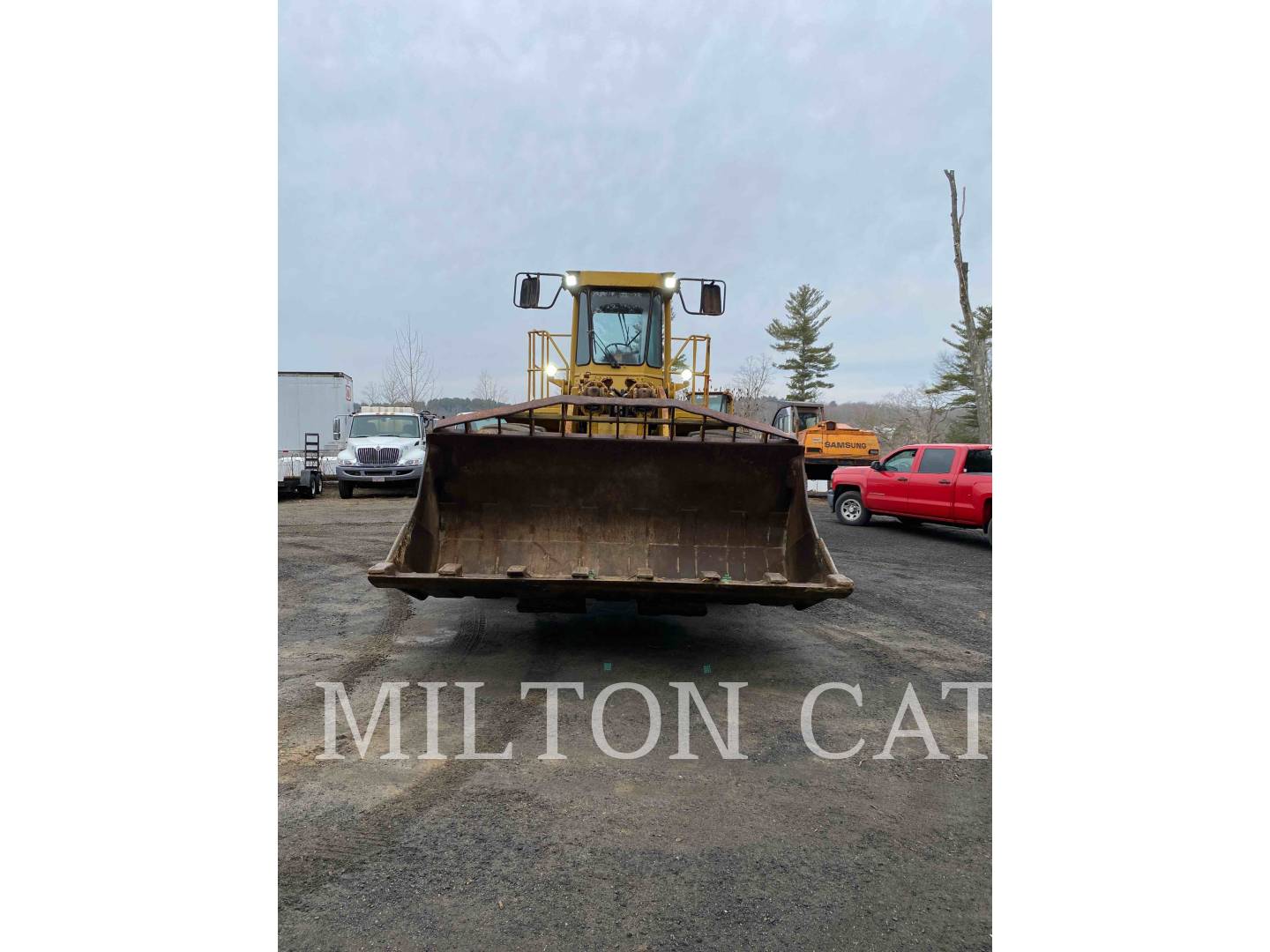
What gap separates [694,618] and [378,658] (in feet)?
7.52

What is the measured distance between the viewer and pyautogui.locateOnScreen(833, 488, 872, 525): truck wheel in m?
12.0

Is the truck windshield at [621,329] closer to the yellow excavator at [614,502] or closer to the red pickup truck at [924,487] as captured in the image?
the yellow excavator at [614,502]

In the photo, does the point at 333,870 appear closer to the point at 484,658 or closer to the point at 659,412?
the point at 484,658

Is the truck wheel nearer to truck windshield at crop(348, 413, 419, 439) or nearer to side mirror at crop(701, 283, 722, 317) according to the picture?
side mirror at crop(701, 283, 722, 317)

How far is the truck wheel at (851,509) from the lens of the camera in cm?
1202

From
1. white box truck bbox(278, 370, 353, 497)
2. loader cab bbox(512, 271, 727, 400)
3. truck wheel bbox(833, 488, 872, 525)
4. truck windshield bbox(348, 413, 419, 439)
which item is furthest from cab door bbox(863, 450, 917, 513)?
white box truck bbox(278, 370, 353, 497)

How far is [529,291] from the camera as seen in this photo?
23.6 feet

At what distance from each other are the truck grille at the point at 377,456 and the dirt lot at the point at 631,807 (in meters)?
11.1

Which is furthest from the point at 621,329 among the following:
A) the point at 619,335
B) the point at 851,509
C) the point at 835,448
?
the point at 835,448

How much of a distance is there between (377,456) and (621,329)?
9857mm

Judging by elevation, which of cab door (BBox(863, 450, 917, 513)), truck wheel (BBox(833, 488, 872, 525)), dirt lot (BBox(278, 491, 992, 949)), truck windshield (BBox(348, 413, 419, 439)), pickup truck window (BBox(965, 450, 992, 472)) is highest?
truck windshield (BBox(348, 413, 419, 439))

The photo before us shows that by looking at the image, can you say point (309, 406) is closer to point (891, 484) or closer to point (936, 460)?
point (891, 484)

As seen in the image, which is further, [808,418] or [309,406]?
[808,418]

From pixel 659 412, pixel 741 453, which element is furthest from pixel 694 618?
pixel 659 412
